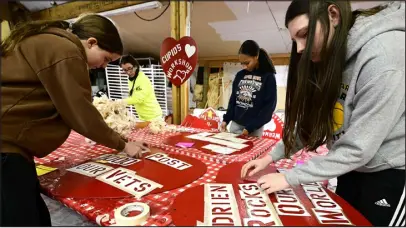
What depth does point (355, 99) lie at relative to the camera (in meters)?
0.60

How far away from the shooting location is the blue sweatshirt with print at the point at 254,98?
5.95ft

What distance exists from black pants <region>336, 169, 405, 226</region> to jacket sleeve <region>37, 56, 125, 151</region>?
0.90 meters

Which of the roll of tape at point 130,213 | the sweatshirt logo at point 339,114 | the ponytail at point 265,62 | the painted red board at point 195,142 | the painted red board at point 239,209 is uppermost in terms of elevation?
the ponytail at point 265,62

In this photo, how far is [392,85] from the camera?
518 millimetres

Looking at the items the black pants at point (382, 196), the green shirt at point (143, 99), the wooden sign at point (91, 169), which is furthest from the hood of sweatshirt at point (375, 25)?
the green shirt at point (143, 99)

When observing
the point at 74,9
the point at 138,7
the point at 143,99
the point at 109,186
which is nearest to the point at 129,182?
the point at 109,186

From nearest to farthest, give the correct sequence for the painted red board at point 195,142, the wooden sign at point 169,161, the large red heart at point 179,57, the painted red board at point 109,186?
the painted red board at point 109,186 < the wooden sign at point 169,161 < the painted red board at point 195,142 < the large red heart at point 179,57

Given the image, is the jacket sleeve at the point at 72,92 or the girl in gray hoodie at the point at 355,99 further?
the jacket sleeve at the point at 72,92

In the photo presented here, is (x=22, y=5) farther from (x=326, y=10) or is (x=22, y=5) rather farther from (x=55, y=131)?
(x=326, y=10)

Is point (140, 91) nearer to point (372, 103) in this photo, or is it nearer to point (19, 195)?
point (19, 195)

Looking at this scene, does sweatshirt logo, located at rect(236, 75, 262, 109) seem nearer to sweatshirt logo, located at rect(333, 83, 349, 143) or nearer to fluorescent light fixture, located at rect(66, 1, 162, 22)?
sweatshirt logo, located at rect(333, 83, 349, 143)

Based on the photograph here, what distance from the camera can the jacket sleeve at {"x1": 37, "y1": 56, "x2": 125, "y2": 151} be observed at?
0.69 metres

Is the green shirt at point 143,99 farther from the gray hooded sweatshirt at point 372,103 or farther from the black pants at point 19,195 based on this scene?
the gray hooded sweatshirt at point 372,103

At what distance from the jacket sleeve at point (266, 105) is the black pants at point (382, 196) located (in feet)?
3.62
